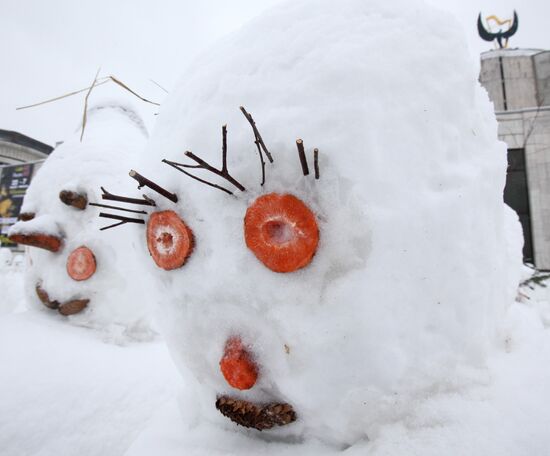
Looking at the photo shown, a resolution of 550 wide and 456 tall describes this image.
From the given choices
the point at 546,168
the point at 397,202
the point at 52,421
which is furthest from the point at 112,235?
the point at 546,168

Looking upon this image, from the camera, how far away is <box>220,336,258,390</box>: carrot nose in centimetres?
99

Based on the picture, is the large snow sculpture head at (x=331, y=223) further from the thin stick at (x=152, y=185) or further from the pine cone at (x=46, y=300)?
the pine cone at (x=46, y=300)

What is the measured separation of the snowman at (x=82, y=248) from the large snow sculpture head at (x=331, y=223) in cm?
155

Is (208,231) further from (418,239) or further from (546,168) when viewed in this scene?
(546,168)

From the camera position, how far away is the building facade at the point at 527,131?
24.8 feet

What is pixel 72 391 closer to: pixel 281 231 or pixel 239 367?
pixel 239 367

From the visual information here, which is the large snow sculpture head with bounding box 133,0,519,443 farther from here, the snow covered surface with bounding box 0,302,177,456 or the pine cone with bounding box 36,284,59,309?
the pine cone with bounding box 36,284,59,309

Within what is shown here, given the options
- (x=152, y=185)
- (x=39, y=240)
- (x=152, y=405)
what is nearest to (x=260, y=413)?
(x=152, y=185)

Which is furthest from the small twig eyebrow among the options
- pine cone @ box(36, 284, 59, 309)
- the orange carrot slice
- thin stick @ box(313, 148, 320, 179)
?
pine cone @ box(36, 284, 59, 309)

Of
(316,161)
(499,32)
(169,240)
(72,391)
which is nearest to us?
(316,161)

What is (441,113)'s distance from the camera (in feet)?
3.43

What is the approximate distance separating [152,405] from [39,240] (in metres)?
1.35

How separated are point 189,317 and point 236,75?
2.56ft

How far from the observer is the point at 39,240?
7.75 feet
